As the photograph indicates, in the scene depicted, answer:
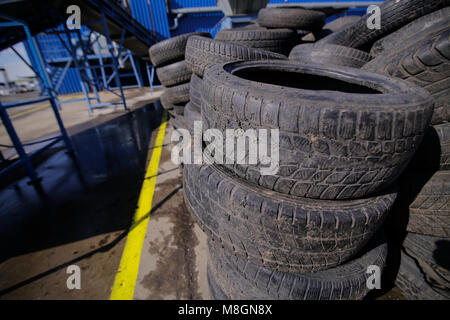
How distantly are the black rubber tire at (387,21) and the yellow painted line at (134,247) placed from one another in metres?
3.04

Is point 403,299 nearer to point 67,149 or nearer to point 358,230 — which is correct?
point 358,230

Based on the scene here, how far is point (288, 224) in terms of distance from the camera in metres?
0.93

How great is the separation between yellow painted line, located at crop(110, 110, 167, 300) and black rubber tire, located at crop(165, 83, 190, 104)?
1.24m

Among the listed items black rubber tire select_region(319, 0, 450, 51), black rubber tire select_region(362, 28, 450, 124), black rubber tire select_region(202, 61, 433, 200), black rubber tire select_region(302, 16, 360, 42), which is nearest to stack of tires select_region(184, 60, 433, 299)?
black rubber tire select_region(202, 61, 433, 200)

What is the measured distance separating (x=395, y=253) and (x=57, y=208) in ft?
11.4

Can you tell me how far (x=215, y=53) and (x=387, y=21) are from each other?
1.89m

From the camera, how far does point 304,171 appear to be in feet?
2.91

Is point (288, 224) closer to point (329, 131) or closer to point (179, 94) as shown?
point (329, 131)

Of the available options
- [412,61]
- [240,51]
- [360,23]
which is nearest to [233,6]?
[360,23]

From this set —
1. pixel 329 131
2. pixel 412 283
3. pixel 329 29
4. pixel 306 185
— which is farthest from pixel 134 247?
pixel 329 29

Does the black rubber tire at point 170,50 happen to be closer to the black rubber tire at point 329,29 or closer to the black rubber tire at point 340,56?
the black rubber tire at point 340,56

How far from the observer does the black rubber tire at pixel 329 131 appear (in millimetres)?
798

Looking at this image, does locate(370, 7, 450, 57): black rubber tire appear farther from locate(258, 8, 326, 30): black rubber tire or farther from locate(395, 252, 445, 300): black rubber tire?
locate(258, 8, 326, 30): black rubber tire

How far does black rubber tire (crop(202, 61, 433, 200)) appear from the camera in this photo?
0.80 m
